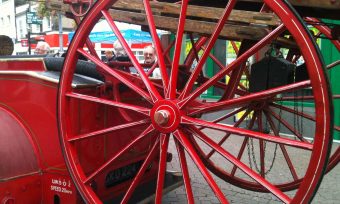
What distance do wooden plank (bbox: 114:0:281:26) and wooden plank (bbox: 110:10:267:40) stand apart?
44 mm

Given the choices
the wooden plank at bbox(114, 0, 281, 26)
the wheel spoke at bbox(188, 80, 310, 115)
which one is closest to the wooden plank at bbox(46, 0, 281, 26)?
the wooden plank at bbox(114, 0, 281, 26)

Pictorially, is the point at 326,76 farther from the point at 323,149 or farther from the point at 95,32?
the point at 95,32

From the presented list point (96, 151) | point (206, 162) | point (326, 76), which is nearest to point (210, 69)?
point (206, 162)

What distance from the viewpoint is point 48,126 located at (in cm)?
324

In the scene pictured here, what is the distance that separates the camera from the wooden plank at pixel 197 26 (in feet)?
8.65

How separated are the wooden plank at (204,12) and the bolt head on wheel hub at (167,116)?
67 cm

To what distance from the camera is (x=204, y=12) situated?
9.22 ft

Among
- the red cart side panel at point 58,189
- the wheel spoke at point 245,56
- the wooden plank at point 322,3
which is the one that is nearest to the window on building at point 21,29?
the red cart side panel at point 58,189

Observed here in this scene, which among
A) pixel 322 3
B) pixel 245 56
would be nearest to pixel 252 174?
pixel 245 56

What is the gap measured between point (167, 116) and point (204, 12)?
0.77m

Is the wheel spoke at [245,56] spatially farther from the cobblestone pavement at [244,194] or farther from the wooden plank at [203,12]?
the cobblestone pavement at [244,194]

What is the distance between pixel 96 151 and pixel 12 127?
2.25 ft

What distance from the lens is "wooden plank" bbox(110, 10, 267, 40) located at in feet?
8.65

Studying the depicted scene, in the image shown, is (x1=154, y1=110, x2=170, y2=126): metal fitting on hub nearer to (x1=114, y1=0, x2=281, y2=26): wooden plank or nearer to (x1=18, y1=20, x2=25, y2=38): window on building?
(x1=114, y1=0, x2=281, y2=26): wooden plank
